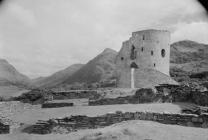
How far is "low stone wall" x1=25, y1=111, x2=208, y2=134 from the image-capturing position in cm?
1062

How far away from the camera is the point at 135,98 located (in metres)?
17.8

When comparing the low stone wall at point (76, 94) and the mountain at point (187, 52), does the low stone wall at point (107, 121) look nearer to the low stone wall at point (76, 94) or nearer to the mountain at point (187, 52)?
the low stone wall at point (76, 94)

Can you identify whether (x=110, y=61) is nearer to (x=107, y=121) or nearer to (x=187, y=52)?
(x=187, y=52)

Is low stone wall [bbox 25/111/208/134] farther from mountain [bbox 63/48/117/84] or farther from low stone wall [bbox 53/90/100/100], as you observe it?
mountain [bbox 63/48/117/84]

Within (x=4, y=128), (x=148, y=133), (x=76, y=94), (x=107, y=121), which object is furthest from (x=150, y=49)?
(x=148, y=133)

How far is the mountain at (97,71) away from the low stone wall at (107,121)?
1855 inches

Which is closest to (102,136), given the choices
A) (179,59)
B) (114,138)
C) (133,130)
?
(114,138)

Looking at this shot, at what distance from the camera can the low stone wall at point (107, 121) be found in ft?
34.9

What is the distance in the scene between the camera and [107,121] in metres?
11.8

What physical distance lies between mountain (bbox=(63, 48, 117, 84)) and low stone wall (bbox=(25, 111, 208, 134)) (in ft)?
155

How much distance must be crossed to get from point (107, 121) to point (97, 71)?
5366 centimetres

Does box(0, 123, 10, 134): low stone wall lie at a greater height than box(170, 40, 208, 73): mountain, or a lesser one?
lesser

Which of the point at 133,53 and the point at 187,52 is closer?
the point at 133,53

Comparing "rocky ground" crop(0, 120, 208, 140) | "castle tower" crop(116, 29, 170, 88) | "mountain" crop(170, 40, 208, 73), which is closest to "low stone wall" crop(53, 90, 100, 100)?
"castle tower" crop(116, 29, 170, 88)
